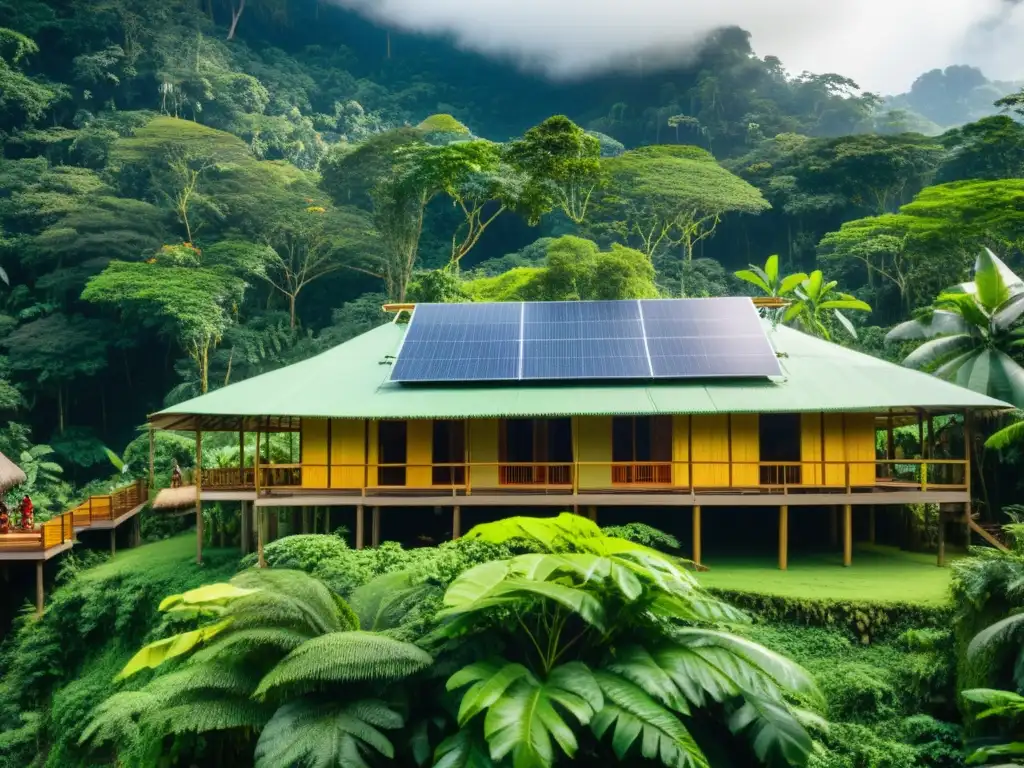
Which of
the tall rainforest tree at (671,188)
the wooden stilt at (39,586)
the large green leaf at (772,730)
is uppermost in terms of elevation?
the tall rainforest tree at (671,188)

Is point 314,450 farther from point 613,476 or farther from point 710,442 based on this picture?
point 710,442

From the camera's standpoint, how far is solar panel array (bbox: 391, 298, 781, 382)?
750 inches

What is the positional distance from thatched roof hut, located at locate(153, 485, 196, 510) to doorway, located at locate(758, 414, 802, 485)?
14933mm

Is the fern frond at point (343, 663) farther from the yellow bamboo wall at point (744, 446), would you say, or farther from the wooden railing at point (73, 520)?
the wooden railing at point (73, 520)

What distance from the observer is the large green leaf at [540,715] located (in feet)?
28.2

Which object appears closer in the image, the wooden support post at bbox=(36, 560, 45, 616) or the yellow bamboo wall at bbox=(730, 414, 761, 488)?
the yellow bamboo wall at bbox=(730, 414, 761, 488)

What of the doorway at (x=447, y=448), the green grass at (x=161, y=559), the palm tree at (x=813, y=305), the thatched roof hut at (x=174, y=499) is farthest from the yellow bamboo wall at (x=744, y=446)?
the thatched roof hut at (x=174, y=499)

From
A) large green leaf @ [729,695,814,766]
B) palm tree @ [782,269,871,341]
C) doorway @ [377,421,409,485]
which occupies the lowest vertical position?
large green leaf @ [729,695,814,766]

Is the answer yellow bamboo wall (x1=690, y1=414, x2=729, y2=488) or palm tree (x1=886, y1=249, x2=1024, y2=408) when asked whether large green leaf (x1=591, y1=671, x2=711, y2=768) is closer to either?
yellow bamboo wall (x1=690, y1=414, x2=729, y2=488)

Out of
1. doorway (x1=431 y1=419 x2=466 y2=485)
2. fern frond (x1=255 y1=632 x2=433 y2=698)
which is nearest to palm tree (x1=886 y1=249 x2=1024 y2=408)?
doorway (x1=431 y1=419 x2=466 y2=485)

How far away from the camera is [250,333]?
136 ft

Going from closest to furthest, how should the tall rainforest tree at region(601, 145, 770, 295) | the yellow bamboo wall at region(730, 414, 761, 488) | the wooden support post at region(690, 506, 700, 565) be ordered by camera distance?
1. the wooden support post at region(690, 506, 700, 565)
2. the yellow bamboo wall at region(730, 414, 761, 488)
3. the tall rainforest tree at region(601, 145, 770, 295)

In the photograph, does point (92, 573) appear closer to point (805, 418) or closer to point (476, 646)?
point (476, 646)

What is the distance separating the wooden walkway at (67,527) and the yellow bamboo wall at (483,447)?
990 centimetres
